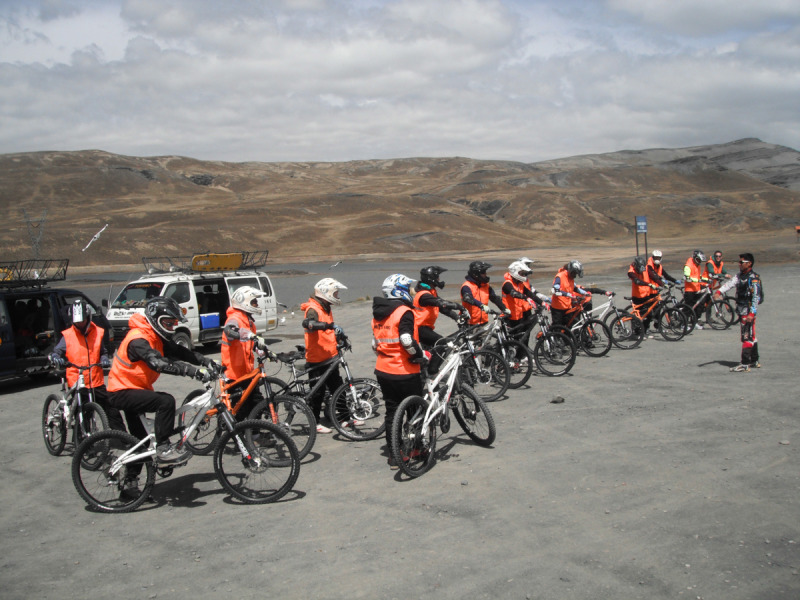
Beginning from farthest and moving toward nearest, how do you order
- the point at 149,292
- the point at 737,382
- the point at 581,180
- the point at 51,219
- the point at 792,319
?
the point at 581,180, the point at 51,219, the point at 149,292, the point at 792,319, the point at 737,382

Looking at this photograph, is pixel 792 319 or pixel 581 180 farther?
pixel 581 180

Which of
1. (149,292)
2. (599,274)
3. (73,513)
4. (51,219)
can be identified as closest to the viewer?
(73,513)

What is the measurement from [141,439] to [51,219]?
112538mm

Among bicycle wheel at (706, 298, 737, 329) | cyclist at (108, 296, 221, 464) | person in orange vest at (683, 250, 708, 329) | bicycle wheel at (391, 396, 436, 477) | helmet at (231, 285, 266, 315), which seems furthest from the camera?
bicycle wheel at (706, 298, 737, 329)

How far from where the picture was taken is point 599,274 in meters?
38.0

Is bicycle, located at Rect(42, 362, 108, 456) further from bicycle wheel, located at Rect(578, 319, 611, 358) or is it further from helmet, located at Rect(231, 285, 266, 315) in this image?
bicycle wheel, located at Rect(578, 319, 611, 358)

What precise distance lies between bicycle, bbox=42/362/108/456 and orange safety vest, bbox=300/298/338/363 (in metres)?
2.42

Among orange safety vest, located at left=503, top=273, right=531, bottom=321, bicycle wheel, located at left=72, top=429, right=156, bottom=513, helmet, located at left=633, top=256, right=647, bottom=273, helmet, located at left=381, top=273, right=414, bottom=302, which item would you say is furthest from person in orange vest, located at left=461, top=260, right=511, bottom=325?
bicycle wheel, located at left=72, top=429, right=156, bottom=513

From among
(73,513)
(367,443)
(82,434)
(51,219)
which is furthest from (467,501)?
(51,219)

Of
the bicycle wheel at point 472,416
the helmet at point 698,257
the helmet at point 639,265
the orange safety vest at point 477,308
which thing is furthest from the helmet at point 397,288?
the helmet at point 698,257

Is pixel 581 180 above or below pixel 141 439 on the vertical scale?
above

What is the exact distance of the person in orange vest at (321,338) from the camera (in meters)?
8.42

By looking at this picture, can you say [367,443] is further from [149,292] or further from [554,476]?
[149,292]

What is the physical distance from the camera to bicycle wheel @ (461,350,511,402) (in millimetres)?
9836
